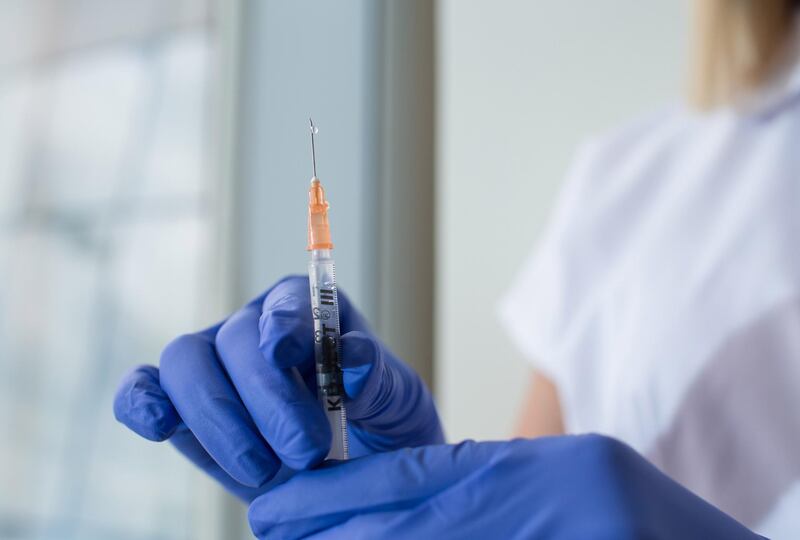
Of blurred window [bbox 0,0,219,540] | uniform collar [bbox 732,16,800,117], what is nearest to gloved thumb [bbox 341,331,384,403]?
uniform collar [bbox 732,16,800,117]

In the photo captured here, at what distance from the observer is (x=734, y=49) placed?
999 millimetres

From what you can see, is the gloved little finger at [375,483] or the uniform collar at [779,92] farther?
the uniform collar at [779,92]

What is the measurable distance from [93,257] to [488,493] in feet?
3.56

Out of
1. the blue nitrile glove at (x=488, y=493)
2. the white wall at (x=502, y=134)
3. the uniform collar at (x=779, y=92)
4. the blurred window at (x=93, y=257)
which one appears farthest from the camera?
the blurred window at (x=93, y=257)

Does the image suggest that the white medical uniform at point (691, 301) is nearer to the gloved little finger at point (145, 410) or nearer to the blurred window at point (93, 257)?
the gloved little finger at point (145, 410)

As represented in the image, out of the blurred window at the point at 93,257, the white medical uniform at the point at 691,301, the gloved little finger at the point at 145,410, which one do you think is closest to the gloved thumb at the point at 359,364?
the gloved little finger at the point at 145,410

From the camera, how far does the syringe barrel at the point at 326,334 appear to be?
499 millimetres

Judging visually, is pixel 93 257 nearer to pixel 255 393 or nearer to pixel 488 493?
pixel 255 393

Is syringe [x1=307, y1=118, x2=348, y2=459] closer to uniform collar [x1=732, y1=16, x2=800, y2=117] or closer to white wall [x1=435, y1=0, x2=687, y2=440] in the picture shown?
uniform collar [x1=732, y1=16, x2=800, y2=117]

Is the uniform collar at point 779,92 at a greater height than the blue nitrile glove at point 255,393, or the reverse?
the uniform collar at point 779,92

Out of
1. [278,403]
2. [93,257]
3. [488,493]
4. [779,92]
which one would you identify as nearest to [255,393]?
[278,403]

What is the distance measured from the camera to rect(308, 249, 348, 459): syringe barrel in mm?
499

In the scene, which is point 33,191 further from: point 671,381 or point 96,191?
point 671,381

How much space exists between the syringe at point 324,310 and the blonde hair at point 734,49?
0.68m
